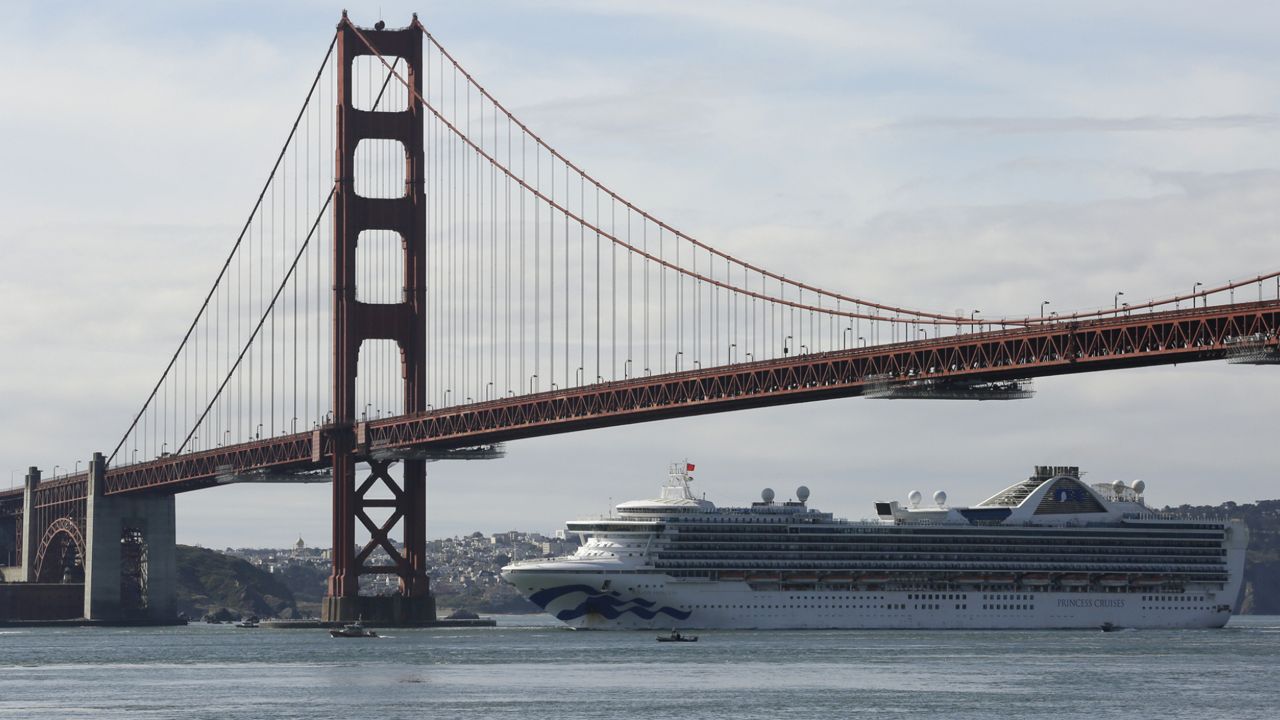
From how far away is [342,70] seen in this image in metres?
101

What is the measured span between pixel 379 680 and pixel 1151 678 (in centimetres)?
2030

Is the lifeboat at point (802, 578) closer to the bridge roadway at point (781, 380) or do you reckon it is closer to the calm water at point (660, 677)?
the calm water at point (660, 677)

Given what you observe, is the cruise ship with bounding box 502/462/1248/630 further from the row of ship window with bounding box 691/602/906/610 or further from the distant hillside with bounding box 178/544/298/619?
the distant hillside with bounding box 178/544/298/619

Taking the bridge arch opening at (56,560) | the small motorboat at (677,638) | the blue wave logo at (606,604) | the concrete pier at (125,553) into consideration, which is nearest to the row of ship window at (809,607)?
Answer: the blue wave logo at (606,604)

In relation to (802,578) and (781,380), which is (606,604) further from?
(781,380)

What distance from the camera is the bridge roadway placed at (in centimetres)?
6675

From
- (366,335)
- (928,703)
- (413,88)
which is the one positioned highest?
(413,88)

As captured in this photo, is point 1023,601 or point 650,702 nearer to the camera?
point 650,702

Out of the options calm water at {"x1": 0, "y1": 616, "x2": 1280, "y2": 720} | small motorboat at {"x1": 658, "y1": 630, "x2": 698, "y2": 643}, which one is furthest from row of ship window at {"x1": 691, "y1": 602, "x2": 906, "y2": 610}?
small motorboat at {"x1": 658, "y1": 630, "x2": 698, "y2": 643}

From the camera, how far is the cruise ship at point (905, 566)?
94.1 meters

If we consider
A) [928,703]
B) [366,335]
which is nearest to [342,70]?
[366,335]

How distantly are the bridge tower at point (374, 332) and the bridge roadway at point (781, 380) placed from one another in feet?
5.60

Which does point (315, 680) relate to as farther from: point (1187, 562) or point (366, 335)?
point (1187, 562)

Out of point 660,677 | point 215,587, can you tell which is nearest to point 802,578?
point 660,677
